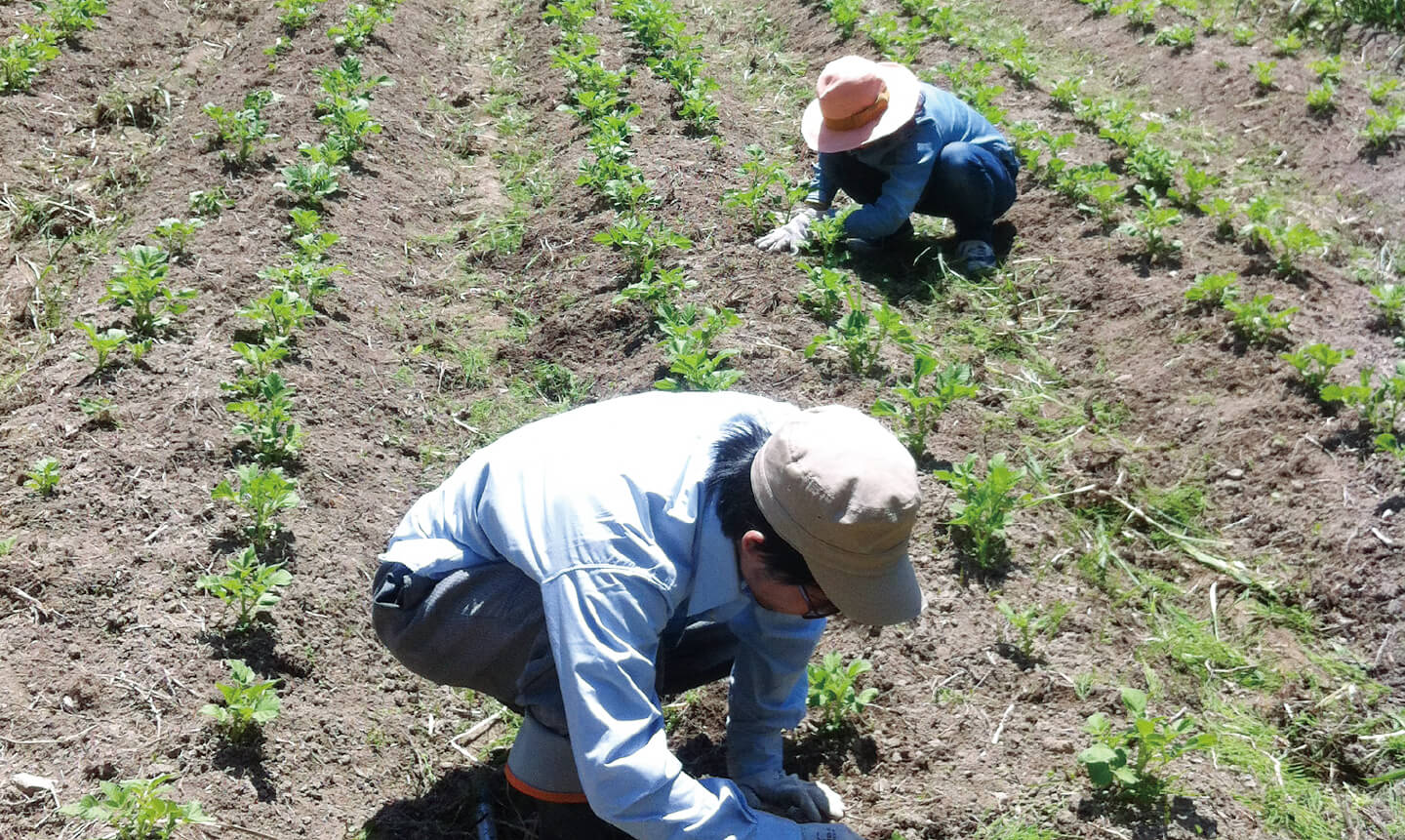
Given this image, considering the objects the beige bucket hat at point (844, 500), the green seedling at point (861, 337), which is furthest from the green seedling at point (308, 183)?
the beige bucket hat at point (844, 500)

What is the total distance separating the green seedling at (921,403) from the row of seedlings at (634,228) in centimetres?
54

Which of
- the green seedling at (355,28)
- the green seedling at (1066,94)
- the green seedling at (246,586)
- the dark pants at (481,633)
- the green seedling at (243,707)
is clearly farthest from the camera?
the green seedling at (355,28)

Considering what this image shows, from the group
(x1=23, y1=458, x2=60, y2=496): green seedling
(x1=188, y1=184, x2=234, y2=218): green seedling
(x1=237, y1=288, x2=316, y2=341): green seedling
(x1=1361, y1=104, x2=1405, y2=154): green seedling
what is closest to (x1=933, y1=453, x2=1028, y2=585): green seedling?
(x1=237, y1=288, x2=316, y2=341): green seedling

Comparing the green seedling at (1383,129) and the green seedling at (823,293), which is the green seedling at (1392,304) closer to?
the green seedling at (1383,129)

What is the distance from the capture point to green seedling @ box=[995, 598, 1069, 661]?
3.18 meters

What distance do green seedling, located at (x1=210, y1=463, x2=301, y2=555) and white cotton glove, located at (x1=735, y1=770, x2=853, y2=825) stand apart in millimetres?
1586

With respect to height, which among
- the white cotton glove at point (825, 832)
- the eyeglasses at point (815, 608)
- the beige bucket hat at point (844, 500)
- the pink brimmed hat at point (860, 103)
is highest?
the beige bucket hat at point (844, 500)

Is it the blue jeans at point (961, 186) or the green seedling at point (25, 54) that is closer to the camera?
the blue jeans at point (961, 186)

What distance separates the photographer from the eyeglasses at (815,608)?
218 centimetres

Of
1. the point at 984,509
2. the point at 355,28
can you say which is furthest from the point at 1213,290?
the point at 355,28

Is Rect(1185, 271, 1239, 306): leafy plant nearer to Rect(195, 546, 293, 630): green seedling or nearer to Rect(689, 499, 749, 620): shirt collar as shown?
Rect(689, 499, 749, 620): shirt collar

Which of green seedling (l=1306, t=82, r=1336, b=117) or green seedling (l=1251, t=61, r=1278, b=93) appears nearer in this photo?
green seedling (l=1306, t=82, r=1336, b=117)

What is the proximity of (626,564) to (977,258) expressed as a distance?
11.8ft

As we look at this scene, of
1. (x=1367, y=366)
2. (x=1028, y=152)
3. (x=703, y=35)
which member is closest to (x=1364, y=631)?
(x=1367, y=366)
